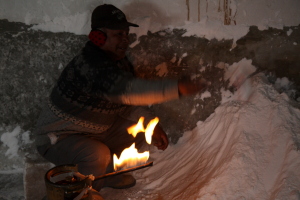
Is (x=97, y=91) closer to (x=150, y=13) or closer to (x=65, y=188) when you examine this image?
(x=65, y=188)

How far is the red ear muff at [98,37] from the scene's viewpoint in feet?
8.29

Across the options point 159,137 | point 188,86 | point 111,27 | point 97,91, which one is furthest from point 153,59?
point 188,86

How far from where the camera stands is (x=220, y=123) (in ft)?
9.36

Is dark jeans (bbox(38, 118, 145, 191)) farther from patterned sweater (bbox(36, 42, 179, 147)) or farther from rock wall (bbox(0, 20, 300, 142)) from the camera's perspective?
rock wall (bbox(0, 20, 300, 142))

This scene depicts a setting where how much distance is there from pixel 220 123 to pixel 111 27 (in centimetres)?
134

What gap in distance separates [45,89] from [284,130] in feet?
7.45

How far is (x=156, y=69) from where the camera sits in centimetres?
311

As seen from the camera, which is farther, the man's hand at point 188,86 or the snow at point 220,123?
the snow at point 220,123

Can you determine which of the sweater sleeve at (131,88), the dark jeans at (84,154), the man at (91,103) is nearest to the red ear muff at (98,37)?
the man at (91,103)

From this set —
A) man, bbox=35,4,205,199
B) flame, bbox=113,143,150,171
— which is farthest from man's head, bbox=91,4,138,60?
flame, bbox=113,143,150,171

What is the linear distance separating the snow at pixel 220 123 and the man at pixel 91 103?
0.40m

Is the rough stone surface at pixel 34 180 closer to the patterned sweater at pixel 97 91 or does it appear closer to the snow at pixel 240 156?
the patterned sweater at pixel 97 91

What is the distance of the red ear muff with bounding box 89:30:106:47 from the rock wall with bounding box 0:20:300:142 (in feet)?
1.63

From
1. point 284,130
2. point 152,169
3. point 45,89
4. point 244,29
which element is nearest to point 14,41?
point 45,89
